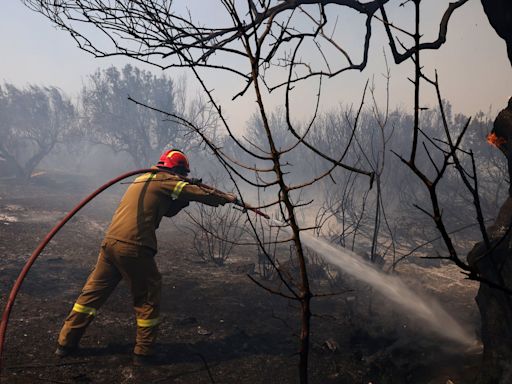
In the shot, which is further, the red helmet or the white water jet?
the white water jet

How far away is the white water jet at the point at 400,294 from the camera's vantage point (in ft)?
13.3

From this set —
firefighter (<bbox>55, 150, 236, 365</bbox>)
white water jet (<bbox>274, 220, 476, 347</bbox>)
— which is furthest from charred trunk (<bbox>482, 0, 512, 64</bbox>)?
white water jet (<bbox>274, 220, 476, 347</bbox>)

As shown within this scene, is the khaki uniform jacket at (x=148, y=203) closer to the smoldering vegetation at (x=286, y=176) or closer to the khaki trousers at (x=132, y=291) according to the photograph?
the khaki trousers at (x=132, y=291)

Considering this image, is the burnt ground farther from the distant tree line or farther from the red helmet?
the distant tree line

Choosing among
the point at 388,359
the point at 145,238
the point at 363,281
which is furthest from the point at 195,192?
the point at 363,281

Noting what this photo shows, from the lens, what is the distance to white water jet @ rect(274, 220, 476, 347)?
4059 millimetres

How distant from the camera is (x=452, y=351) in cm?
342

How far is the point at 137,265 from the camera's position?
3.37 m

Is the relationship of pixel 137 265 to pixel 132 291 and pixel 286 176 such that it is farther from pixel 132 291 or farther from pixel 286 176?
pixel 286 176

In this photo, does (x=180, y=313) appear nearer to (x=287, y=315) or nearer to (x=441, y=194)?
(x=287, y=315)

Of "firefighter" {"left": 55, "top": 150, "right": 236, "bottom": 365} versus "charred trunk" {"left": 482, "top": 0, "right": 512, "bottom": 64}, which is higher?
"charred trunk" {"left": 482, "top": 0, "right": 512, "bottom": 64}

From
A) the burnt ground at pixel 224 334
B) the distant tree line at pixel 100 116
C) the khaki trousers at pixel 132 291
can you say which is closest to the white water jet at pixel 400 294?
the burnt ground at pixel 224 334

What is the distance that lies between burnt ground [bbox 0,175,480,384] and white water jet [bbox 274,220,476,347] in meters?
0.19

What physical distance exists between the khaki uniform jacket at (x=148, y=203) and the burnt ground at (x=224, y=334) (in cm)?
114
